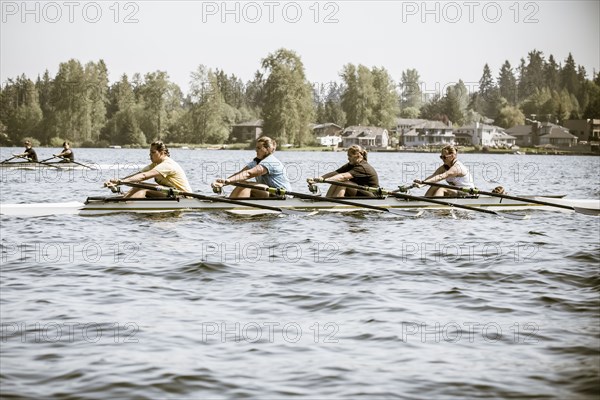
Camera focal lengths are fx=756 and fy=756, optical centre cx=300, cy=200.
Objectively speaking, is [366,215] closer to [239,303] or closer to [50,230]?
[50,230]

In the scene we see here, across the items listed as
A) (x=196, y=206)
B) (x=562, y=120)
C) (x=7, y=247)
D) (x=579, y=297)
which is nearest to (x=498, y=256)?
(x=579, y=297)

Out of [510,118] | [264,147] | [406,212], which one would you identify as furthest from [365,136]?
[264,147]

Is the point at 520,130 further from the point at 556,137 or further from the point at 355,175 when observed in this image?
the point at 355,175

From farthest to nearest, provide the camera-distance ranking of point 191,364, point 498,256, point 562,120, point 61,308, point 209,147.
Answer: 1. point 562,120
2. point 209,147
3. point 498,256
4. point 61,308
5. point 191,364

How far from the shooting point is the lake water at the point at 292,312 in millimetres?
6398

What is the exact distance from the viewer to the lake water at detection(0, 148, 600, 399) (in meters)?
6.40

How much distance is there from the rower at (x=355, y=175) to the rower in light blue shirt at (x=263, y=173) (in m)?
0.96

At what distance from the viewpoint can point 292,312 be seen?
8594 mm

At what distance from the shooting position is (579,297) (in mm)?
9602

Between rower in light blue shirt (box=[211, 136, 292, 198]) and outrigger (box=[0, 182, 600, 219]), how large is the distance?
0.31 metres

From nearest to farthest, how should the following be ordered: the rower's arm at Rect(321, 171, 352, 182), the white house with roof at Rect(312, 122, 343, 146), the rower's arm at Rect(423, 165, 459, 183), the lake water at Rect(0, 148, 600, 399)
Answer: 1. the lake water at Rect(0, 148, 600, 399)
2. the rower's arm at Rect(321, 171, 352, 182)
3. the rower's arm at Rect(423, 165, 459, 183)
4. the white house with roof at Rect(312, 122, 343, 146)

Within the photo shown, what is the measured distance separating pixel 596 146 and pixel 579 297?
11806cm

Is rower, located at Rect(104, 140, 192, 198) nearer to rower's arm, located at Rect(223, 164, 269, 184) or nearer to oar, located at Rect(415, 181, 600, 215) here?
rower's arm, located at Rect(223, 164, 269, 184)

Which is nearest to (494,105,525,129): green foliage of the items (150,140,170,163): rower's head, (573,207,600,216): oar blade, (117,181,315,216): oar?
(573,207,600,216): oar blade
